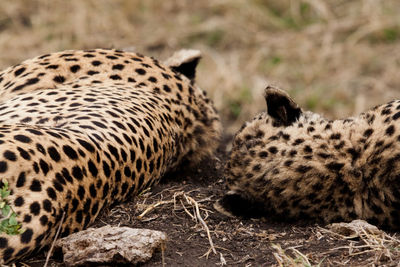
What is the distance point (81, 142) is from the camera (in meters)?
3.04

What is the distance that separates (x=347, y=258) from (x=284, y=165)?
1.84 ft

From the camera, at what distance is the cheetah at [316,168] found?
10.5ft

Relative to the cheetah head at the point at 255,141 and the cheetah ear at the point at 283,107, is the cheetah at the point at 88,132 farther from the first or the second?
the cheetah ear at the point at 283,107

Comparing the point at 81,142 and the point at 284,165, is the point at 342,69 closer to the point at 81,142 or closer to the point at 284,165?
the point at 284,165

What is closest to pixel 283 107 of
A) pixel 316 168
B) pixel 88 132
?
pixel 316 168

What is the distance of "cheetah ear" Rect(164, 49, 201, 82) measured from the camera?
474 centimetres

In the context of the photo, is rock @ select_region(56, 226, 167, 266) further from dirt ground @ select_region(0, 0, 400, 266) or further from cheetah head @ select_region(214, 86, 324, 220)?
dirt ground @ select_region(0, 0, 400, 266)

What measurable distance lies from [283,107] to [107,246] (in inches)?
46.7

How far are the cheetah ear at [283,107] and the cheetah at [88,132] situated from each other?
1.97ft

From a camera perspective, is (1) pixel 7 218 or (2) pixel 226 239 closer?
(1) pixel 7 218

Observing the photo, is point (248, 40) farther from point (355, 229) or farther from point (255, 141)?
point (355, 229)

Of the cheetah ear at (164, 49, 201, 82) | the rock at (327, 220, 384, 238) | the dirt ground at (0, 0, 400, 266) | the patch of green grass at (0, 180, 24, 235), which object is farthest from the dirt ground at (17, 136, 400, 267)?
the dirt ground at (0, 0, 400, 266)

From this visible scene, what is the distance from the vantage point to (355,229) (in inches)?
121

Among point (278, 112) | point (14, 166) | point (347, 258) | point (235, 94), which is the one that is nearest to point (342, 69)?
point (235, 94)
